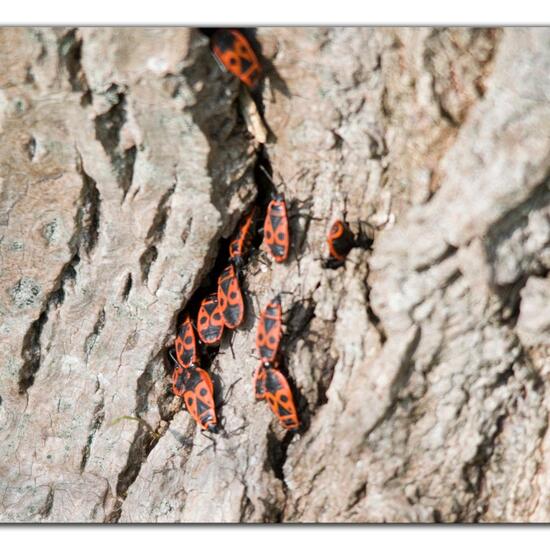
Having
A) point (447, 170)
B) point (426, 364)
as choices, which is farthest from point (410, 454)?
point (447, 170)

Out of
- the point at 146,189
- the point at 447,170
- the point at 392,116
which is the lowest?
the point at 146,189

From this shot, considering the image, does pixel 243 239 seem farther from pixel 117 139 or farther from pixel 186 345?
pixel 117 139

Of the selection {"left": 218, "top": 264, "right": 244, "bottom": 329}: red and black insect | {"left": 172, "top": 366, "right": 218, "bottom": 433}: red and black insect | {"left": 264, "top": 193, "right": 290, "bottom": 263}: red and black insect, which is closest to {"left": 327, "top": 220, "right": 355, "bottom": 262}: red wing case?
{"left": 264, "top": 193, "right": 290, "bottom": 263}: red and black insect

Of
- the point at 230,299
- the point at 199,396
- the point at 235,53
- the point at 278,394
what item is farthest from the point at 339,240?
the point at 199,396

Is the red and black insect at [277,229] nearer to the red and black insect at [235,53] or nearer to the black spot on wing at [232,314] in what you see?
the black spot on wing at [232,314]

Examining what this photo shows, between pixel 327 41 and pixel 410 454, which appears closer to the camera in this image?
pixel 327 41

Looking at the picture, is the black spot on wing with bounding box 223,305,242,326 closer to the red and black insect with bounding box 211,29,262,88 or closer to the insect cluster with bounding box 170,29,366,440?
the insect cluster with bounding box 170,29,366,440

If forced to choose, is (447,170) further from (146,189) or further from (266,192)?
(146,189)

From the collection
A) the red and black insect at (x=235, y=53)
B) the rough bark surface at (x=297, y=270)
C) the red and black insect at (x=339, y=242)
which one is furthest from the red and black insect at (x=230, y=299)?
the red and black insect at (x=235, y=53)
